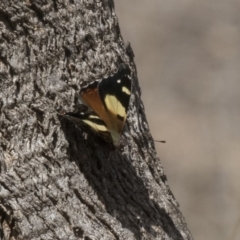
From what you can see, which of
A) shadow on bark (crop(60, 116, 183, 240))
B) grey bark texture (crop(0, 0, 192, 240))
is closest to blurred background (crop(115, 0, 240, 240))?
shadow on bark (crop(60, 116, 183, 240))

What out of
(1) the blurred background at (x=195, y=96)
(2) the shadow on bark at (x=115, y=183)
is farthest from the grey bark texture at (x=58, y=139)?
(1) the blurred background at (x=195, y=96)

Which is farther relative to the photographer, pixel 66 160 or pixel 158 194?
pixel 158 194

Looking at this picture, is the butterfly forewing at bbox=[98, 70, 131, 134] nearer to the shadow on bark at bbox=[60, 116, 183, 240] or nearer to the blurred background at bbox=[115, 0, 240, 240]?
the shadow on bark at bbox=[60, 116, 183, 240]

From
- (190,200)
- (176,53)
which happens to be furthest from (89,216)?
(176,53)

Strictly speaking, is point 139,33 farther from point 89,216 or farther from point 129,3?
point 89,216

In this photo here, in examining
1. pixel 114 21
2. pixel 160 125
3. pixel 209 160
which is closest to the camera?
pixel 114 21

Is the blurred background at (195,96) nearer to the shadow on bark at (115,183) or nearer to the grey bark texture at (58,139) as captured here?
the shadow on bark at (115,183)
